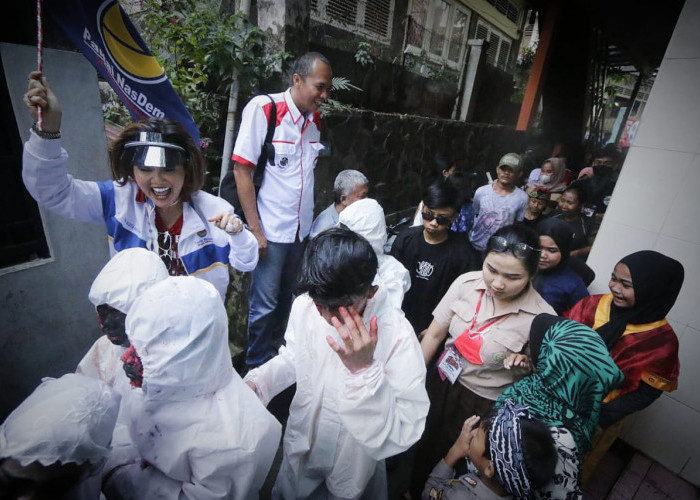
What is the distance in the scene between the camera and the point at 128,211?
1995 mm

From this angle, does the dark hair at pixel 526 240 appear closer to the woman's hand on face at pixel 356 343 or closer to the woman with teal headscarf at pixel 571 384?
the woman with teal headscarf at pixel 571 384

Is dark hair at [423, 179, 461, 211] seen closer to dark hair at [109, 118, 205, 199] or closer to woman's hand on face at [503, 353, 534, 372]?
woman's hand on face at [503, 353, 534, 372]

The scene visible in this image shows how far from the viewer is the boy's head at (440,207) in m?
2.72

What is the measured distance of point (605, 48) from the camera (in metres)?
10.1

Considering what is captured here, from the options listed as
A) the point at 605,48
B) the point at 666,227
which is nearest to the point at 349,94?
the point at 666,227

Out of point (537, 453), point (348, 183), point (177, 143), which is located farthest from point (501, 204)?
point (177, 143)

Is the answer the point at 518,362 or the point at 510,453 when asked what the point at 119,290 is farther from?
the point at 518,362

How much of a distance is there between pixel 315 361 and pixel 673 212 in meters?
2.97

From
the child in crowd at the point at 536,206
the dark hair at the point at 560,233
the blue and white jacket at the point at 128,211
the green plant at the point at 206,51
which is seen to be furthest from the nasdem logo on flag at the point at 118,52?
the child in crowd at the point at 536,206

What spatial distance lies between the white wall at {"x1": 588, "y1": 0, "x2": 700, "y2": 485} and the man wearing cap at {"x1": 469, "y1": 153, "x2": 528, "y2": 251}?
3.48 feet

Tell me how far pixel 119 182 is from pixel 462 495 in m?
2.45

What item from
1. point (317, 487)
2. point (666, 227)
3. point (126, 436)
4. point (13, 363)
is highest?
point (666, 227)

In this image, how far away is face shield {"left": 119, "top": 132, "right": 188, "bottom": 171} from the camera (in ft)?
6.04

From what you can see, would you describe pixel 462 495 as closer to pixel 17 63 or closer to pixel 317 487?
pixel 317 487
